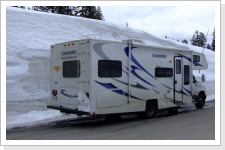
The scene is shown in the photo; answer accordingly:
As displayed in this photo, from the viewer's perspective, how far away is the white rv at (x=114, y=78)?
29.0 ft

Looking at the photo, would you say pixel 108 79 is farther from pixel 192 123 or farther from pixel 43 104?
pixel 43 104

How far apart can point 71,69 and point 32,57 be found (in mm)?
7151

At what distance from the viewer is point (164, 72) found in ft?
38.6

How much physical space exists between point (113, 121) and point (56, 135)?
3.19 m

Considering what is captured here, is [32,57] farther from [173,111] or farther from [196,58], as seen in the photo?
[196,58]

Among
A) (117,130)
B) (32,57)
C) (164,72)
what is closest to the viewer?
(117,130)

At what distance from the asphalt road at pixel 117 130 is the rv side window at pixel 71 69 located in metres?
1.90

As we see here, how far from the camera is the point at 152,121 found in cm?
1046

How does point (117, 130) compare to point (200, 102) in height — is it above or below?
below

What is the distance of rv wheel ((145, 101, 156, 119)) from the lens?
36.1 feet

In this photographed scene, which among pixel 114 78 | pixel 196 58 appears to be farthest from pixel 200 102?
pixel 114 78

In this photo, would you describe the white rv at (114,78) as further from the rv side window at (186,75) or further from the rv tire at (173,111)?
the rv side window at (186,75)

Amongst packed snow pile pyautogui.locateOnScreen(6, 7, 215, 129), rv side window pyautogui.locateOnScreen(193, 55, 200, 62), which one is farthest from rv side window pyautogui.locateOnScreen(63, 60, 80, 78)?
rv side window pyautogui.locateOnScreen(193, 55, 200, 62)

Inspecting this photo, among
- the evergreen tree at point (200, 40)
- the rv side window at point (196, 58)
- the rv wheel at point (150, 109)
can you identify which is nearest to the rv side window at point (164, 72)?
the rv wheel at point (150, 109)
